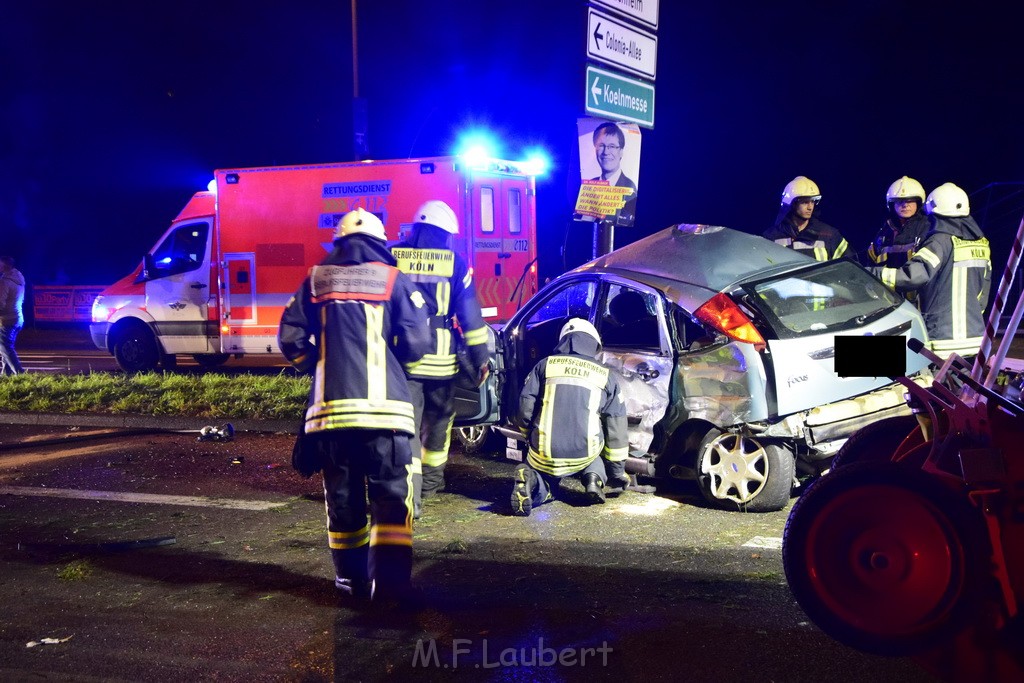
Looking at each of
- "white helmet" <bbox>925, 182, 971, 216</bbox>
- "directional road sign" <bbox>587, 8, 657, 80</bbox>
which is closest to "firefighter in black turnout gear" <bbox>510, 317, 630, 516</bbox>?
"white helmet" <bbox>925, 182, 971, 216</bbox>

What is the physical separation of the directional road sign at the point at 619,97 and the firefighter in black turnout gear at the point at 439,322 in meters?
2.81

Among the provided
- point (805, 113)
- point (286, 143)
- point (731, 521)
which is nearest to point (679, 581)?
point (731, 521)

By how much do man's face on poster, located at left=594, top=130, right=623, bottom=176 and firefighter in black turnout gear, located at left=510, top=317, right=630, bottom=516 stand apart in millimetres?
2834

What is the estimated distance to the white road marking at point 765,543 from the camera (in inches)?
192

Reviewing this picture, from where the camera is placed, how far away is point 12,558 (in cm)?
498

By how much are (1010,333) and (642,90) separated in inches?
234

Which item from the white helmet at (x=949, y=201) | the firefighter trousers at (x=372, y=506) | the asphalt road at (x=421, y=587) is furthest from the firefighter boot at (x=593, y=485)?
the white helmet at (x=949, y=201)

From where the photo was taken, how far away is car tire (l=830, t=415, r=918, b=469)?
3.52m

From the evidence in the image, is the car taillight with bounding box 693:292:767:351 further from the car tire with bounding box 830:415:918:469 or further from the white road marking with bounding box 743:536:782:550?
the car tire with bounding box 830:415:918:469

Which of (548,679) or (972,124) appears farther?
(972,124)

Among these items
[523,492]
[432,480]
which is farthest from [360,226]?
[432,480]

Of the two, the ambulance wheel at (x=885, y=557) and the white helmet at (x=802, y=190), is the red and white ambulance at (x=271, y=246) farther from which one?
the ambulance wheel at (x=885, y=557)

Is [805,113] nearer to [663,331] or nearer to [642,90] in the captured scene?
[642,90]

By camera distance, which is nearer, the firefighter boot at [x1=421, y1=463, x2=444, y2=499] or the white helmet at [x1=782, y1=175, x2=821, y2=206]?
the firefighter boot at [x1=421, y1=463, x2=444, y2=499]
